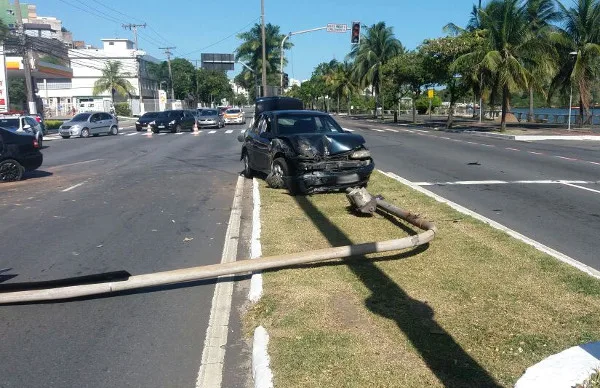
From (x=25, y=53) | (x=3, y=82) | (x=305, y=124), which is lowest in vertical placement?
(x=305, y=124)

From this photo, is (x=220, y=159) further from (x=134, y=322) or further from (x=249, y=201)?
(x=134, y=322)

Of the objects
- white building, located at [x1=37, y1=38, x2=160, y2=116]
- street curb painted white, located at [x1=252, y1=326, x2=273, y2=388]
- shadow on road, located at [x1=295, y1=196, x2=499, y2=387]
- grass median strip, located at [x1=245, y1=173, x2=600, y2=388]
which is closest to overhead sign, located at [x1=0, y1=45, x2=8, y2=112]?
grass median strip, located at [x1=245, y1=173, x2=600, y2=388]

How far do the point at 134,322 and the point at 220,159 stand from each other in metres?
15.4

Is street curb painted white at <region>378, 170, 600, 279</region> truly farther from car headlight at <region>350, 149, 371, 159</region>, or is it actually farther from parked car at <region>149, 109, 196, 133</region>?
parked car at <region>149, 109, 196, 133</region>

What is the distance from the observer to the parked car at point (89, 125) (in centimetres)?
3600

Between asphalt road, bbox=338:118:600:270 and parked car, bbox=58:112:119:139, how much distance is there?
21.4m

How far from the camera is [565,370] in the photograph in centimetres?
331

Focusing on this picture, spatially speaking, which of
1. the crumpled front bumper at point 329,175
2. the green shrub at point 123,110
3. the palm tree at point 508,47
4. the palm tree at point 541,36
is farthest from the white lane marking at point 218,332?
the green shrub at point 123,110

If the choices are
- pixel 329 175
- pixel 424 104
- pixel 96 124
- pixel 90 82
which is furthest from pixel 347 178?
pixel 90 82

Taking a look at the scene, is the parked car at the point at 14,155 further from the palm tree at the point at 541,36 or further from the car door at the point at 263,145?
the palm tree at the point at 541,36

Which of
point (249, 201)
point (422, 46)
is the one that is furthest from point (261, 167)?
point (422, 46)

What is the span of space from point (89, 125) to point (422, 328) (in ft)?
117

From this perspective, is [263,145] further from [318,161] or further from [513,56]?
→ [513,56]

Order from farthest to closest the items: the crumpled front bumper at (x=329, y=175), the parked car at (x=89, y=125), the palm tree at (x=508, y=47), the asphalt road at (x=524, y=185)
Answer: the parked car at (x=89, y=125) → the palm tree at (x=508, y=47) → the crumpled front bumper at (x=329, y=175) → the asphalt road at (x=524, y=185)
